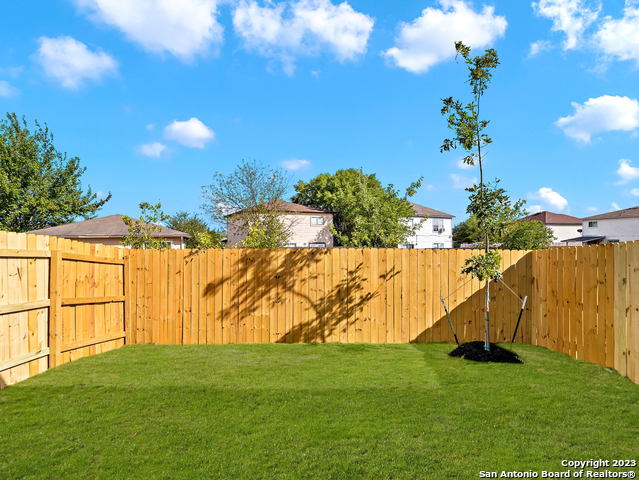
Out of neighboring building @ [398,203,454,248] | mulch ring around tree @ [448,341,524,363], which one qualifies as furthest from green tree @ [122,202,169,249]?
neighboring building @ [398,203,454,248]

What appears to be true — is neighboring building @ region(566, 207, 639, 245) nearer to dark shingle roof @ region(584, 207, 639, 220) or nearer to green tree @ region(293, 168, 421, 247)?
dark shingle roof @ region(584, 207, 639, 220)

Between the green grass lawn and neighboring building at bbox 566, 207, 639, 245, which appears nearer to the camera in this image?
the green grass lawn

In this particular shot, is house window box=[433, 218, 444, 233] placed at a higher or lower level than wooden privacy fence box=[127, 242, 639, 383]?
higher

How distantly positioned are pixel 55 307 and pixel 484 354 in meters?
6.07

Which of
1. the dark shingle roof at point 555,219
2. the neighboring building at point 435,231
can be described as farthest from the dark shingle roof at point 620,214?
the neighboring building at point 435,231

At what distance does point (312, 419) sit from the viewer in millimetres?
3580

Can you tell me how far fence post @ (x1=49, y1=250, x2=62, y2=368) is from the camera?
554 centimetres

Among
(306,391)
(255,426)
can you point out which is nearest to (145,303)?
(306,391)

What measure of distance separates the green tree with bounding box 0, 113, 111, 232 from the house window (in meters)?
29.1

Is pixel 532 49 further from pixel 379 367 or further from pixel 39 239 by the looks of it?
pixel 39 239

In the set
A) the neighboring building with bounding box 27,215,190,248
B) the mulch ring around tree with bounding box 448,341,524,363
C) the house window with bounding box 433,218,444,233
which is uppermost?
the house window with bounding box 433,218,444,233

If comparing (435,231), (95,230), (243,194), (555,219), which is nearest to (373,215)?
(243,194)

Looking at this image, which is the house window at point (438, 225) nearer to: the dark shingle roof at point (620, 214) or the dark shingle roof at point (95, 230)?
the dark shingle roof at point (620, 214)

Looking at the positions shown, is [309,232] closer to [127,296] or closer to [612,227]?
[127,296]
